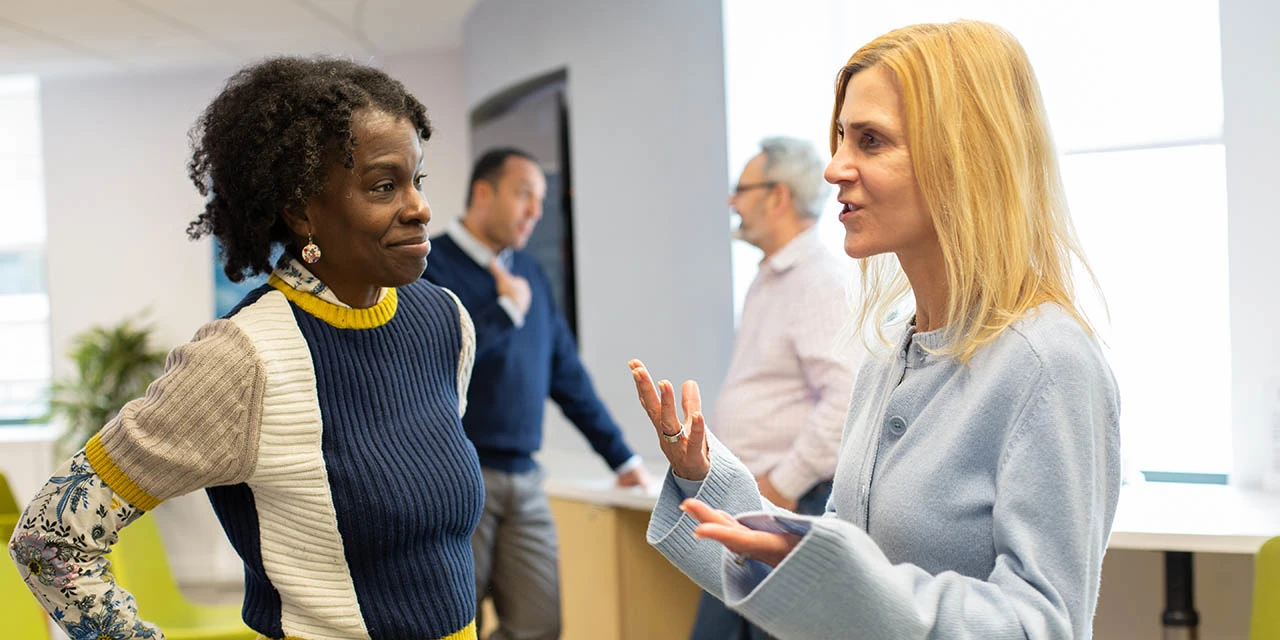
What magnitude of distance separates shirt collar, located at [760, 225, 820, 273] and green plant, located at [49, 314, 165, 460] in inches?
178

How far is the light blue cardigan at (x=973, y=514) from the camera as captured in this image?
3.17 feet

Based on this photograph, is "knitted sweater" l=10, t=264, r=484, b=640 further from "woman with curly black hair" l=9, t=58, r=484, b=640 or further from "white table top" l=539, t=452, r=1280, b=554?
"white table top" l=539, t=452, r=1280, b=554

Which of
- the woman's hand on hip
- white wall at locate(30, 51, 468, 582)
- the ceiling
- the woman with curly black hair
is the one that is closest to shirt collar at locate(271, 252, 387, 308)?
the woman with curly black hair

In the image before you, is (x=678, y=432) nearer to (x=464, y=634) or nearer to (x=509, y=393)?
(x=464, y=634)

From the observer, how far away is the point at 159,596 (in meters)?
2.84

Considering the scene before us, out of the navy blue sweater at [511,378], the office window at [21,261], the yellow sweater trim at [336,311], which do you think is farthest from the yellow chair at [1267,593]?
the office window at [21,261]

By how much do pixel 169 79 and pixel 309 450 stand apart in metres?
5.81

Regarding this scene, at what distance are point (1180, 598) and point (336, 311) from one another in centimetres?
204

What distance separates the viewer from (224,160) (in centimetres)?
147

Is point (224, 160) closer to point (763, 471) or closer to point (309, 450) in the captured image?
point (309, 450)

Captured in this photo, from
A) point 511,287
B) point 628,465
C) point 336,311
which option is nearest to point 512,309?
point 511,287

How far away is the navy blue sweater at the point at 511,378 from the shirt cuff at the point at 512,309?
2 centimetres

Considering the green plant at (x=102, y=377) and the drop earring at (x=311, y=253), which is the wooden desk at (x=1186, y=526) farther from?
the green plant at (x=102, y=377)

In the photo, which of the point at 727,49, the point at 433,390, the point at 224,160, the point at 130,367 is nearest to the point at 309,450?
the point at 433,390
